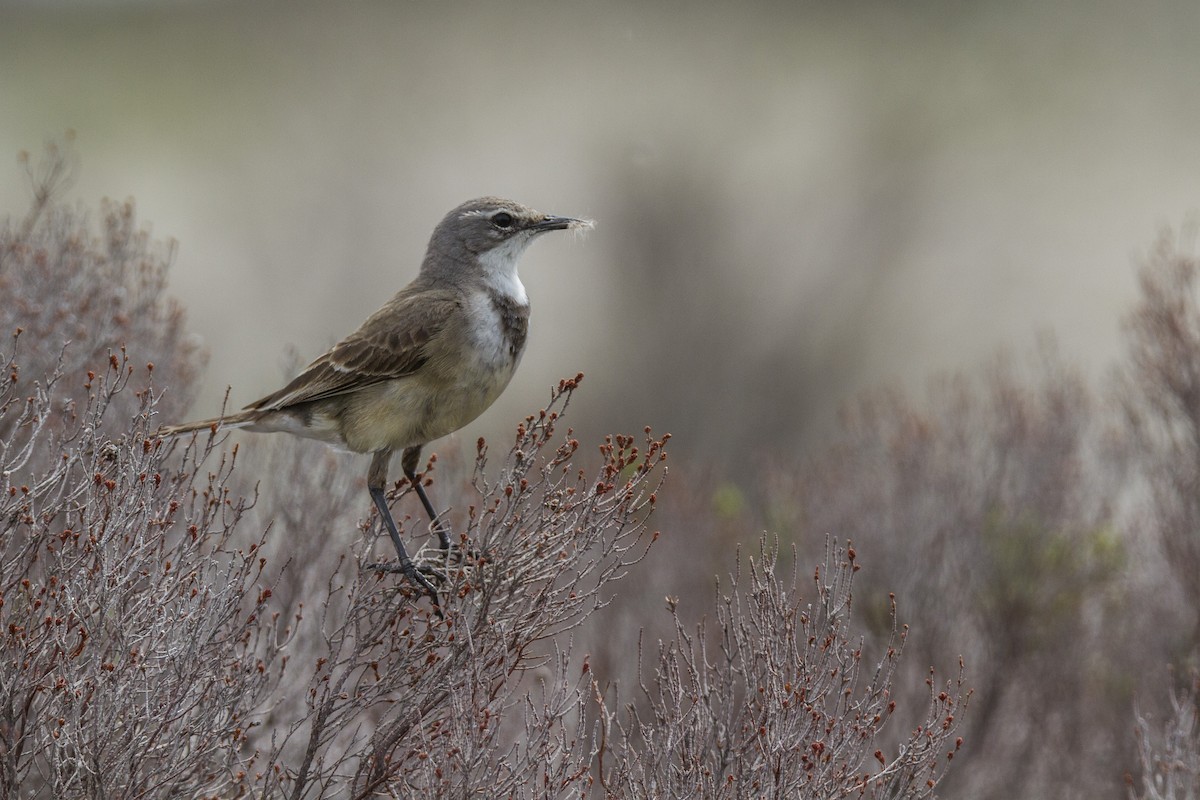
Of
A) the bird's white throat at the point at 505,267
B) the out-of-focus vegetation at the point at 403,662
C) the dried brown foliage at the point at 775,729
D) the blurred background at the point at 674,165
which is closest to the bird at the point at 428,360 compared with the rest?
the bird's white throat at the point at 505,267

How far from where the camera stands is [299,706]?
897 cm

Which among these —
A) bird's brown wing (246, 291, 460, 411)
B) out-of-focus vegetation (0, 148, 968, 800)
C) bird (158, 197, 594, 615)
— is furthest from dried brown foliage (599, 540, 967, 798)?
bird's brown wing (246, 291, 460, 411)

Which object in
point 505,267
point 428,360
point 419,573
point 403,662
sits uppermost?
point 505,267

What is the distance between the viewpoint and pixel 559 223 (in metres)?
7.21

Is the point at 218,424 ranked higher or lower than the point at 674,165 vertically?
lower

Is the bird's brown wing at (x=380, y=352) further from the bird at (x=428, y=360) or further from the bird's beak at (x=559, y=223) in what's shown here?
the bird's beak at (x=559, y=223)

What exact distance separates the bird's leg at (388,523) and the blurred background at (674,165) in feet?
58.6

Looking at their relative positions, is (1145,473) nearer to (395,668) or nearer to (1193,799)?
(1193,799)

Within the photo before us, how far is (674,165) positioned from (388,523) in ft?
78.7

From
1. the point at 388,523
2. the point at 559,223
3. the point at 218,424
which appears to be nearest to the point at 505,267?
the point at 559,223

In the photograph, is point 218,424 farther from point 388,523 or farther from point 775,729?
point 775,729

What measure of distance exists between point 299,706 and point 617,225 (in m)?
20.9

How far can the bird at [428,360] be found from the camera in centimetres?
688

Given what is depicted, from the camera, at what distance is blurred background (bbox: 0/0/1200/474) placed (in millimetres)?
28453
